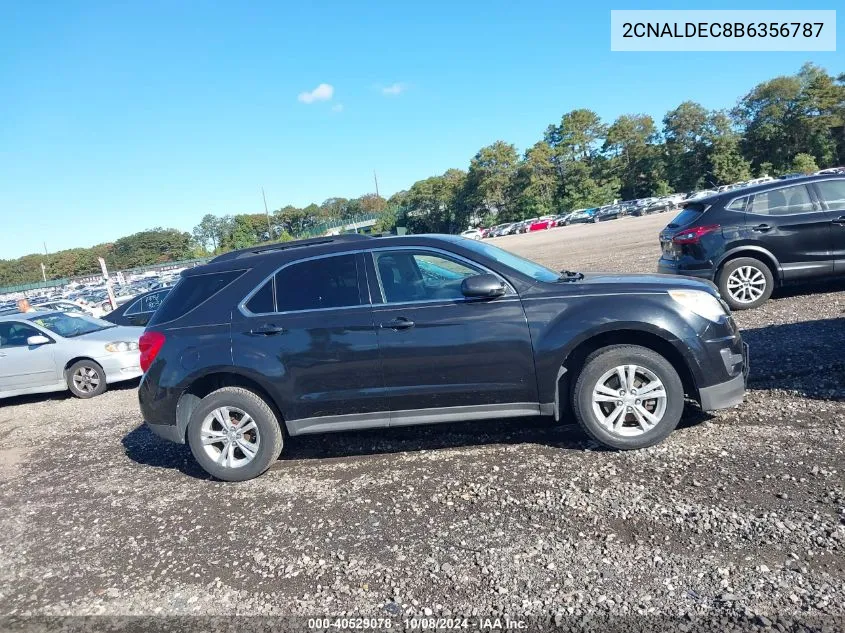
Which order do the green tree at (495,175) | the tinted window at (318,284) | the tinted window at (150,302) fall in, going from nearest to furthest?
1. the tinted window at (318,284)
2. the tinted window at (150,302)
3. the green tree at (495,175)

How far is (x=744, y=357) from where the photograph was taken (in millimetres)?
4391

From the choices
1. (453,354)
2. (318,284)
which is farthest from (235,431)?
(453,354)

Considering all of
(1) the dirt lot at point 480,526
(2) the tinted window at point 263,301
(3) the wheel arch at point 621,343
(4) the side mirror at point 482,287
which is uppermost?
(2) the tinted window at point 263,301

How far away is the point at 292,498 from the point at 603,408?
238cm

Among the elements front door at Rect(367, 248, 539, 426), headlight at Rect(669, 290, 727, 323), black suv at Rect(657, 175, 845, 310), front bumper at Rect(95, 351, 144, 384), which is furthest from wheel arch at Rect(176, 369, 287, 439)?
black suv at Rect(657, 175, 845, 310)

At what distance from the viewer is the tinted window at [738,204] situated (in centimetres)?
816

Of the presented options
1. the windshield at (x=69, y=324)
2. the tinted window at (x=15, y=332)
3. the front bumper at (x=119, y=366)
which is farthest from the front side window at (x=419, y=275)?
the tinted window at (x=15, y=332)

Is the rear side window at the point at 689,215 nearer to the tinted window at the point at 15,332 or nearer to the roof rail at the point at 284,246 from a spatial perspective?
the roof rail at the point at 284,246

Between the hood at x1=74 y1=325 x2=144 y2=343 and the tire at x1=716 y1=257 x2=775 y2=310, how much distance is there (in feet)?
28.6

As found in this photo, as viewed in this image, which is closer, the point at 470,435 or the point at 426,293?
the point at 426,293

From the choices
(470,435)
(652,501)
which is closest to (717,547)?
(652,501)

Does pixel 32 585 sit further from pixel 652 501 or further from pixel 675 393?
pixel 675 393

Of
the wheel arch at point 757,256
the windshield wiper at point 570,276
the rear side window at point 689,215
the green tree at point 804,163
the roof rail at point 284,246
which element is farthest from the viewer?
the green tree at point 804,163

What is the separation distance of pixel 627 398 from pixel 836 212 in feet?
18.9
